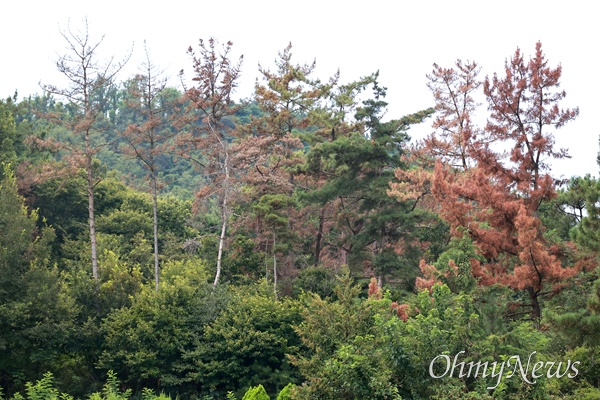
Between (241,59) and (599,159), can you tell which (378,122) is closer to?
(241,59)

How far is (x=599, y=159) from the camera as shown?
15109mm

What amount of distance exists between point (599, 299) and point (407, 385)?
4403mm

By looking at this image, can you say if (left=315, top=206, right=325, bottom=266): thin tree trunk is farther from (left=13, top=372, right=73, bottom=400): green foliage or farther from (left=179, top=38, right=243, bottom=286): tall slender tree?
(left=13, top=372, right=73, bottom=400): green foliage

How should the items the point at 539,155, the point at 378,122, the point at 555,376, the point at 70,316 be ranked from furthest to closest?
the point at 378,122, the point at 70,316, the point at 539,155, the point at 555,376

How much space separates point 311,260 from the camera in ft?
109

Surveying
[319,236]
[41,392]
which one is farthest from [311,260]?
[41,392]

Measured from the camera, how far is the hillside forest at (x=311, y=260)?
47.3 feet

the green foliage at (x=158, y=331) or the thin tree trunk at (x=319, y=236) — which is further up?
the thin tree trunk at (x=319, y=236)

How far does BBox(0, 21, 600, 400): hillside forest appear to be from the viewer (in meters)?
14.4

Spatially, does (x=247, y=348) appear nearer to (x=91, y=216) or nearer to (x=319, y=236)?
(x=91, y=216)

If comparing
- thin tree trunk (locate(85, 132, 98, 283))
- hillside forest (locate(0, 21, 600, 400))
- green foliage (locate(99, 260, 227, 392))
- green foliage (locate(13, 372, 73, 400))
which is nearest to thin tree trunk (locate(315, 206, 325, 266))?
hillside forest (locate(0, 21, 600, 400))

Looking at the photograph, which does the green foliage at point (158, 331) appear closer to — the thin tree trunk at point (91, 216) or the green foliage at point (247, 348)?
the green foliage at point (247, 348)

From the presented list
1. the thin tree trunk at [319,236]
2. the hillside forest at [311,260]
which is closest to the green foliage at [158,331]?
the hillside forest at [311,260]

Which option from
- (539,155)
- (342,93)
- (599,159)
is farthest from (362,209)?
(599,159)
